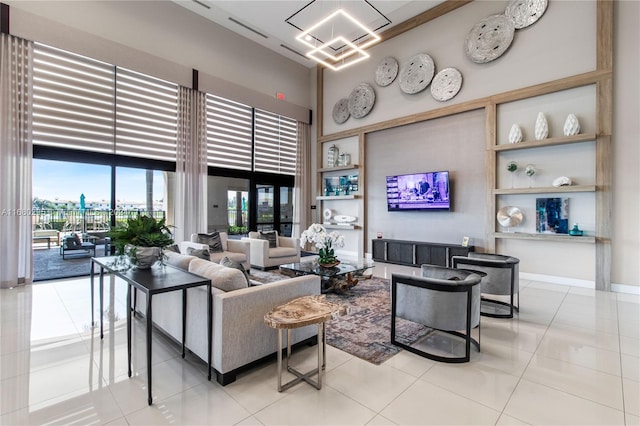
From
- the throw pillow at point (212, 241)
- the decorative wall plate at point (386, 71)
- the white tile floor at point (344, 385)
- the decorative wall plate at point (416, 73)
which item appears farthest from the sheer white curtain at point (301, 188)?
the white tile floor at point (344, 385)

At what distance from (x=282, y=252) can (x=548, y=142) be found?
511 centimetres

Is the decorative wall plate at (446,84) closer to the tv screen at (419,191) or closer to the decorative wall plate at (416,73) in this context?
the decorative wall plate at (416,73)

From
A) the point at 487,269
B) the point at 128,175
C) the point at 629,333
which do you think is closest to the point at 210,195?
the point at 128,175

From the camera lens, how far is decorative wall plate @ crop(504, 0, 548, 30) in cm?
511

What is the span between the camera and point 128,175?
5.78 metres

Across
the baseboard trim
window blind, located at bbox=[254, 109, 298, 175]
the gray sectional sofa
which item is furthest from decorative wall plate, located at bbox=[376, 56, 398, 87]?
the gray sectional sofa

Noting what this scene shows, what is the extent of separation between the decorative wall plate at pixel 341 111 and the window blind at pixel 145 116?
4.09 meters

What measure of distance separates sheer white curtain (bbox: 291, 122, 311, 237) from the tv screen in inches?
108

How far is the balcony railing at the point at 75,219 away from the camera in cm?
503

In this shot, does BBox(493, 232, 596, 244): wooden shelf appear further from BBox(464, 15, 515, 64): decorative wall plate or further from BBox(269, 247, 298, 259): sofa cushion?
BBox(269, 247, 298, 259): sofa cushion

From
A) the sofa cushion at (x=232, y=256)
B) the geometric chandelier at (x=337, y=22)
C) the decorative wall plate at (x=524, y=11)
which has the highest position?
the geometric chandelier at (x=337, y=22)

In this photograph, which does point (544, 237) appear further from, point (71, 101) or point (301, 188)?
point (71, 101)

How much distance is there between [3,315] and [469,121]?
25.6ft

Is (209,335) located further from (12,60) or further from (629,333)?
(12,60)
